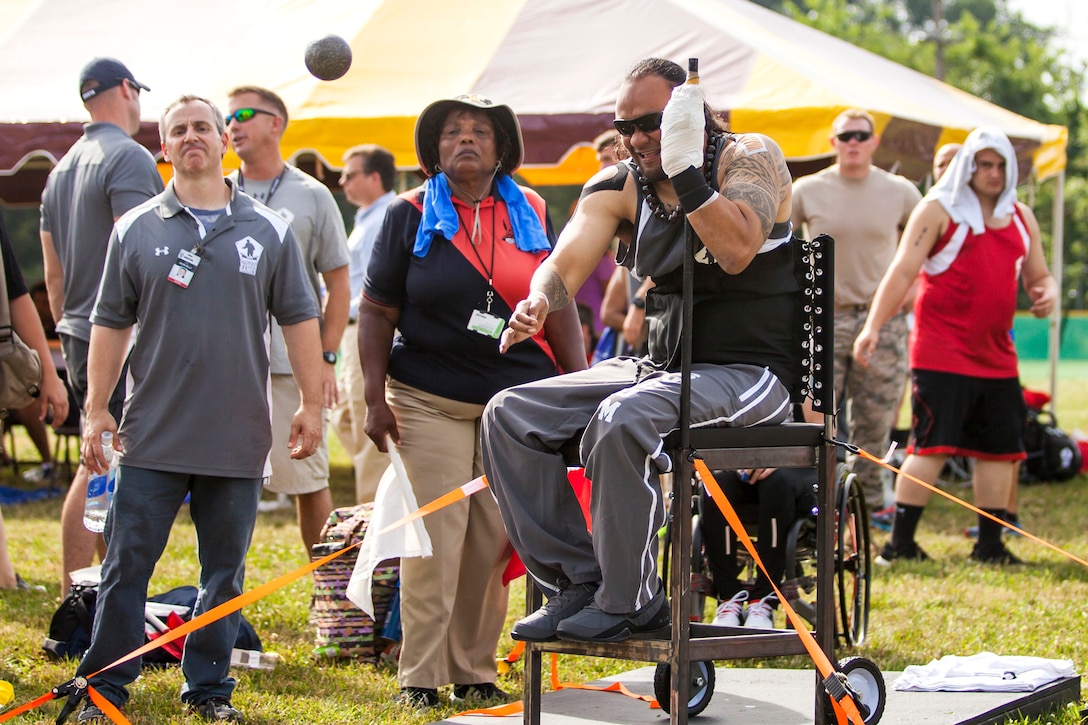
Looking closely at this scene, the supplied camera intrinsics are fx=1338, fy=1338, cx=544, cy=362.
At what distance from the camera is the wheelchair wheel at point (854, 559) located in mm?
5418

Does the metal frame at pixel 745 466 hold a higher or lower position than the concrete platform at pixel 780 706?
higher

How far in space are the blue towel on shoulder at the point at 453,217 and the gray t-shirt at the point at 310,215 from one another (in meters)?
1.21

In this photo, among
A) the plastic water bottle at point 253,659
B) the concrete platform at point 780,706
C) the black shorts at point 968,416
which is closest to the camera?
the concrete platform at point 780,706

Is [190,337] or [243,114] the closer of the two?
[190,337]

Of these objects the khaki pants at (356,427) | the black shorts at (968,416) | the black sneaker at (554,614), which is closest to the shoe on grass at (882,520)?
the black shorts at (968,416)

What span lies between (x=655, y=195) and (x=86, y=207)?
2.85 m

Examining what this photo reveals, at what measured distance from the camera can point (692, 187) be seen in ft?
11.4

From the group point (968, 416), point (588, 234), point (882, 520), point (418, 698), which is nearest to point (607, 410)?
point (588, 234)

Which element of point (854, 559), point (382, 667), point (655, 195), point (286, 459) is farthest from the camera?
point (286, 459)

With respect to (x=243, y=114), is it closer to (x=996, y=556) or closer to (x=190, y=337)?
(x=190, y=337)

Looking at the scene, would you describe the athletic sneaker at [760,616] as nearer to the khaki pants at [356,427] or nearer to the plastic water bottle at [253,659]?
the plastic water bottle at [253,659]

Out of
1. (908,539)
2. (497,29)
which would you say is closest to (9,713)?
(908,539)

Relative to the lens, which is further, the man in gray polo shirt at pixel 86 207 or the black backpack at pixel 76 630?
the man in gray polo shirt at pixel 86 207

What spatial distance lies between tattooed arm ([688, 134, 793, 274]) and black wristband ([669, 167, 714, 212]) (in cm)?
2
